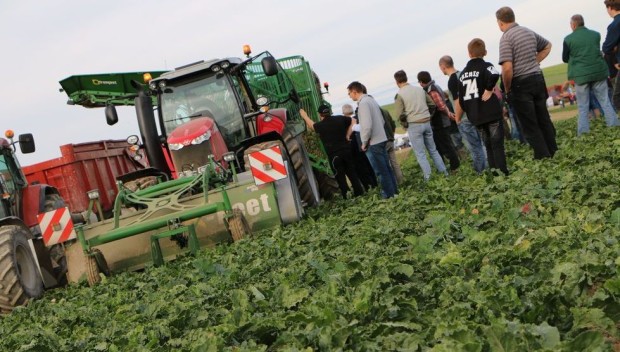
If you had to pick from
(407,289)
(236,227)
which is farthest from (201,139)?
(407,289)

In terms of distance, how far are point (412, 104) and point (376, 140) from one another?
0.84 m

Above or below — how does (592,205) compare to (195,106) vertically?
below

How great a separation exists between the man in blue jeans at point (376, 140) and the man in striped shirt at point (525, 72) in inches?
82.7

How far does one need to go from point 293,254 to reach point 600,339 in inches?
169

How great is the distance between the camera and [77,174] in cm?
1336

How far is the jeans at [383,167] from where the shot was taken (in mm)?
10773

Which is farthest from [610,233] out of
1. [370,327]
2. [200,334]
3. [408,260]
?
[200,334]

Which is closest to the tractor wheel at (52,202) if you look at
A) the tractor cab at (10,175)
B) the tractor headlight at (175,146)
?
the tractor cab at (10,175)

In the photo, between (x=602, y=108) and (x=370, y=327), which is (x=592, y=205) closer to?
(x=370, y=327)

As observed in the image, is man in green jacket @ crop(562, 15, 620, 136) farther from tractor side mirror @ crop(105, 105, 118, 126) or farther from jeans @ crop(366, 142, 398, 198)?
tractor side mirror @ crop(105, 105, 118, 126)

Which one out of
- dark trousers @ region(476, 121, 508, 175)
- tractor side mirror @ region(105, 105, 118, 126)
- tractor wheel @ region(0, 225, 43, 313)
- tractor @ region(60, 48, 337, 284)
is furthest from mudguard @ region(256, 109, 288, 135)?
tractor wheel @ region(0, 225, 43, 313)

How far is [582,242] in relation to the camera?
174 inches

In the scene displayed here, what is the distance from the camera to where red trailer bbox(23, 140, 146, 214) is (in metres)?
13.3

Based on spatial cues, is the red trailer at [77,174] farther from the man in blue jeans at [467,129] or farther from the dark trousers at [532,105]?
the dark trousers at [532,105]
